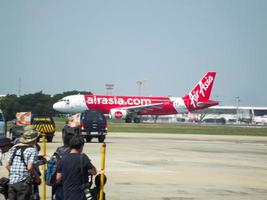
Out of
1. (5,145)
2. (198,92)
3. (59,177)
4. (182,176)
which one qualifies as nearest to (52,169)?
(59,177)

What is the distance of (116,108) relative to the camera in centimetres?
9438

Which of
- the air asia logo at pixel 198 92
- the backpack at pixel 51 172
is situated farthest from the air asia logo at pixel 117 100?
the backpack at pixel 51 172

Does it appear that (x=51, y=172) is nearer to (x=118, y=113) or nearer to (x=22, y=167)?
(x=22, y=167)

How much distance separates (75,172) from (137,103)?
8765 centimetres

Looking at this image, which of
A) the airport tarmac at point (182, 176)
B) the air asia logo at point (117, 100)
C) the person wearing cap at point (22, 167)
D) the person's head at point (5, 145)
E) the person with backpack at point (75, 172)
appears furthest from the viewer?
the air asia logo at point (117, 100)

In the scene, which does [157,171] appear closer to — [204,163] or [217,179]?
[217,179]

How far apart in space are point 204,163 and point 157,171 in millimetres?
4786

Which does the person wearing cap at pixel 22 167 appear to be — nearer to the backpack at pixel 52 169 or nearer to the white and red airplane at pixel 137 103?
the backpack at pixel 52 169

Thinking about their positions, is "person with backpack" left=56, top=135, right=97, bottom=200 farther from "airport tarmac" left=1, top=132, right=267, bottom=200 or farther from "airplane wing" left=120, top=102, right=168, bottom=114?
"airplane wing" left=120, top=102, right=168, bottom=114

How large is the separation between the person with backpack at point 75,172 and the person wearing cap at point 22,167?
0.69m

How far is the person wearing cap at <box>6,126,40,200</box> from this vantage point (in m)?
10.1

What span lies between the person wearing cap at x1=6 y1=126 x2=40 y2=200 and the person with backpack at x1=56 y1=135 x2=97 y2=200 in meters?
0.69

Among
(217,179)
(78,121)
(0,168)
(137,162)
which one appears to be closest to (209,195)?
(217,179)

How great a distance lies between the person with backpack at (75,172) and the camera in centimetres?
952
